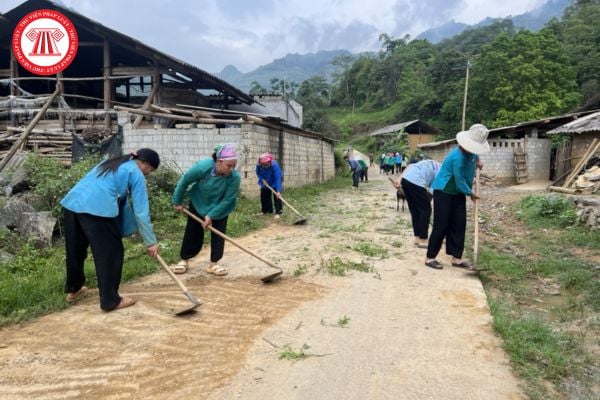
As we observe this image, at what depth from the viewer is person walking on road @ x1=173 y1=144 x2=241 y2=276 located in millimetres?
4688

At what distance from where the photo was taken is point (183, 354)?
9.81 feet

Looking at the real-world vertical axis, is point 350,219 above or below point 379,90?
below

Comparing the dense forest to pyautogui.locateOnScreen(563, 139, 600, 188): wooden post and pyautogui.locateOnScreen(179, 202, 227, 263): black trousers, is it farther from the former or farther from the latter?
pyautogui.locateOnScreen(179, 202, 227, 263): black trousers

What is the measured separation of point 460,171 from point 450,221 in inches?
27.6

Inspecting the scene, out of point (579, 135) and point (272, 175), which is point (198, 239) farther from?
point (579, 135)

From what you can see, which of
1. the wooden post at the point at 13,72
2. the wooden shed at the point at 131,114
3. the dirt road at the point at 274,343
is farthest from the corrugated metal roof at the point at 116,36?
the dirt road at the point at 274,343

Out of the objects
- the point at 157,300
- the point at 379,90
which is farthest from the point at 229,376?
the point at 379,90

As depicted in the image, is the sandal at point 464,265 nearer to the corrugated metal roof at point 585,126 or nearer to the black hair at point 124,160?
the black hair at point 124,160

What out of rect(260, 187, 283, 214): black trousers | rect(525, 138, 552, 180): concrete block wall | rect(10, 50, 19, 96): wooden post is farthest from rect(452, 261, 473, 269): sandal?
rect(525, 138, 552, 180): concrete block wall

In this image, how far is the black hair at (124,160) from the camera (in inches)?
147

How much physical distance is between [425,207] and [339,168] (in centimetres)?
2040

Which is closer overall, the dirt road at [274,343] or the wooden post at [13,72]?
the dirt road at [274,343]

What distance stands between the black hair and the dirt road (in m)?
1.31

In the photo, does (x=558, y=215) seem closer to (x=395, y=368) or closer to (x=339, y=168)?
(x=395, y=368)
